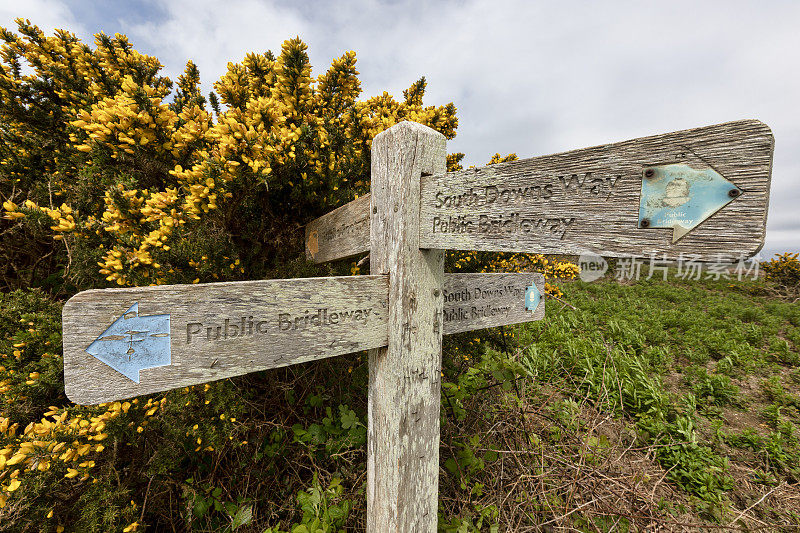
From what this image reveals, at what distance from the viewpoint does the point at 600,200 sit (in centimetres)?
70

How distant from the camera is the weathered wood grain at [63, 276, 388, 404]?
684 mm

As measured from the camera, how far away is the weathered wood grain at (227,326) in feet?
2.24

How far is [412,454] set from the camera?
1.12 metres

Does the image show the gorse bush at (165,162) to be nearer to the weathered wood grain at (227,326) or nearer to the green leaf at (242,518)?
the weathered wood grain at (227,326)

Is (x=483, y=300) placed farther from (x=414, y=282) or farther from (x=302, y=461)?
(x=302, y=461)

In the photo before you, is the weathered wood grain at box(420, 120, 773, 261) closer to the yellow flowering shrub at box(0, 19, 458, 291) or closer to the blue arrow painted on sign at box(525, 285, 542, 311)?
the blue arrow painted on sign at box(525, 285, 542, 311)

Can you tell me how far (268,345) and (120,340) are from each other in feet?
1.10

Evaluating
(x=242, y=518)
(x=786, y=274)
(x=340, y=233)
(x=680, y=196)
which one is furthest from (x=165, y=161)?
(x=786, y=274)

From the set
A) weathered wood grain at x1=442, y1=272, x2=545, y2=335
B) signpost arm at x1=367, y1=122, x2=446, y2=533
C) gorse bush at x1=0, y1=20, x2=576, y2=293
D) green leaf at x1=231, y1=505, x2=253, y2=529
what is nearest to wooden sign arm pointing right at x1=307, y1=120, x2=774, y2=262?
signpost arm at x1=367, y1=122, x2=446, y2=533

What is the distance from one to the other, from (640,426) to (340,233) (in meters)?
4.07

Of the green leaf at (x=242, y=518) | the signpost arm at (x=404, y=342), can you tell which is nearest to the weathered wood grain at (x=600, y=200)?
the signpost arm at (x=404, y=342)

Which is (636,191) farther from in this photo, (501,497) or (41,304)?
(41,304)

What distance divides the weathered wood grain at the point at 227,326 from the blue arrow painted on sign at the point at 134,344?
1cm

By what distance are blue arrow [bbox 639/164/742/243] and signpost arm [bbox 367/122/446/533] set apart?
25.5 inches
